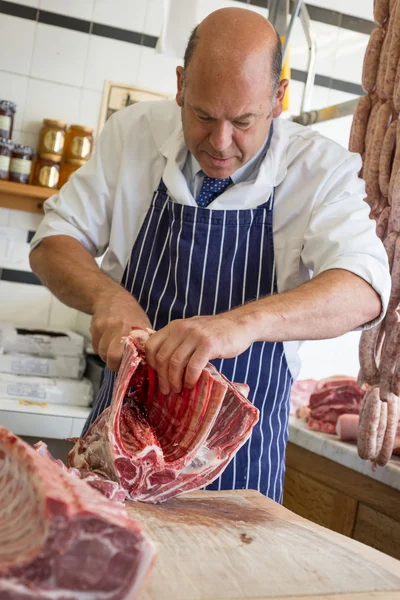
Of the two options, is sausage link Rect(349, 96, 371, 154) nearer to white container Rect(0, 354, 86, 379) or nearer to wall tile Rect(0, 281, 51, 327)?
white container Rect(0, 354, 86, 379)

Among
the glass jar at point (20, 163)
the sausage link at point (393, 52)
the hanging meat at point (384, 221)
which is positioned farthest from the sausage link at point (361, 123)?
the glass jar at point (20, 163)

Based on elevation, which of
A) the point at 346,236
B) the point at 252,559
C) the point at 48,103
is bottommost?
the point at 252,559

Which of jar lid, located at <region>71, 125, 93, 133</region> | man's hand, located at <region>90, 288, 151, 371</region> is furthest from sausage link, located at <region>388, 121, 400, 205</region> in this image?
jar lid, located at <region>71, 125, 93, 133</region>

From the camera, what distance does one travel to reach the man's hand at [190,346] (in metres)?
1.78

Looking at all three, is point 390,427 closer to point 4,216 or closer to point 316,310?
point 316,310

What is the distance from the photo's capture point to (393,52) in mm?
2986

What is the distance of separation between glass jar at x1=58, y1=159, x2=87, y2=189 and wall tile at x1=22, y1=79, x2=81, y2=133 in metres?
0.30

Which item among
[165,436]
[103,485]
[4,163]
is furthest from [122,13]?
[103,485]

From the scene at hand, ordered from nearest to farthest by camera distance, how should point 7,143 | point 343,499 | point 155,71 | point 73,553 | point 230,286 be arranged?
point 73,553 < point 230,286 < point 343,499 < point 7,143 < point 155,71

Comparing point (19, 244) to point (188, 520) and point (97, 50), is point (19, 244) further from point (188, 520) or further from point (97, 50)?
point (188, 520)

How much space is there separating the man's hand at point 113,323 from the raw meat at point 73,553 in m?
0.80

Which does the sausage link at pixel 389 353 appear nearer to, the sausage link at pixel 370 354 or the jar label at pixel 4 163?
the sausage link at pixel 370 354

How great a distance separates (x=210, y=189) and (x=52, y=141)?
2449mm

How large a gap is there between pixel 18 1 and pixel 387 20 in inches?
99.5
